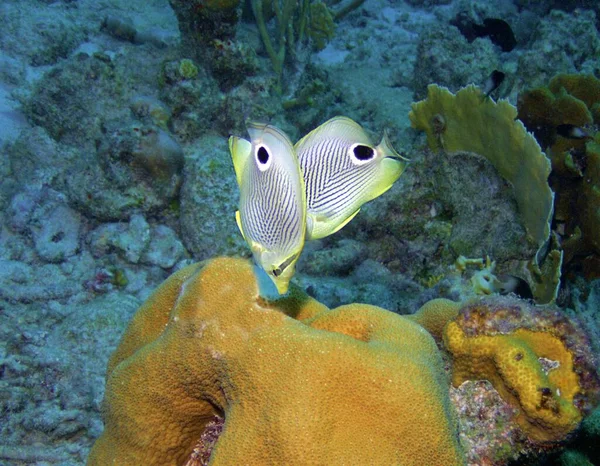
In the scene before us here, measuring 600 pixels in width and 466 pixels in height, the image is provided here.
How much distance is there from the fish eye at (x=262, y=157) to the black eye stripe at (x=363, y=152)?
0.41 metres

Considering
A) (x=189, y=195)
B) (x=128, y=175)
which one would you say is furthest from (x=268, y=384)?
(x=128, y=175)

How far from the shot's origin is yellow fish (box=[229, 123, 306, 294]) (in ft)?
4.30

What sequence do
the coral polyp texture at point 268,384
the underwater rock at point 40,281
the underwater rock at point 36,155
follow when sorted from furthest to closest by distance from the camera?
the underwater rock at point 36,155 < the underwater rock at point 40,281 < the coral polyp texture at point 268,384

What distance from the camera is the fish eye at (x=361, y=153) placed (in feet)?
5.24

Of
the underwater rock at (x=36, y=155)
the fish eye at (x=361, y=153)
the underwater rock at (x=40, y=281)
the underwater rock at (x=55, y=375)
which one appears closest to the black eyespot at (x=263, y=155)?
the fish eye at (x=361, y=153)

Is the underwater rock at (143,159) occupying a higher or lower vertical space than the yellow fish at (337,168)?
lower

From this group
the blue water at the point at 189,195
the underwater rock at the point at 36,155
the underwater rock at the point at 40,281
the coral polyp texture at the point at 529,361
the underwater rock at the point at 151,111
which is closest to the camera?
the coral polyp texture at the point at 529,361

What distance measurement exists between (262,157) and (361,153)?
45 centimetres

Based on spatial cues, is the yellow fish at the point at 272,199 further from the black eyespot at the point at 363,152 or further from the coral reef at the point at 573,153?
the coral reef at the point at 573,153

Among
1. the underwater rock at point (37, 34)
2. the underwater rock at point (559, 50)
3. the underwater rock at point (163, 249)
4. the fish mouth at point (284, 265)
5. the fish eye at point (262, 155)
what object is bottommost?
the underwater rock at point (163, 249)

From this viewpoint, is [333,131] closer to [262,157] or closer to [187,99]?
[262,157]

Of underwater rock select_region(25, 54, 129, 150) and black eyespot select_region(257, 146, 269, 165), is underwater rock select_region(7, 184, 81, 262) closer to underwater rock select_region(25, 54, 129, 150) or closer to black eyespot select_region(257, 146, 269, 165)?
underwater rock select_region(25, 54, 129, 150)

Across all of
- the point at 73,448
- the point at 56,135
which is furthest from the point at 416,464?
the point at 56,135

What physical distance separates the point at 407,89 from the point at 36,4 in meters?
6.98
